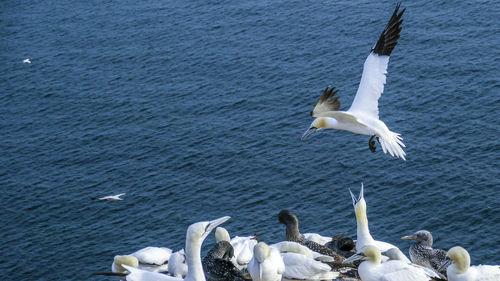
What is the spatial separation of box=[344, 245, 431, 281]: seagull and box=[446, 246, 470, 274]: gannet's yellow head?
81cm

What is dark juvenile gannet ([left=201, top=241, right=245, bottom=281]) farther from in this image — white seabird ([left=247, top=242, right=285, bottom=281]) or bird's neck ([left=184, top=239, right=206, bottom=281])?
bird's neck ([left=184, top=239, right=206, bottom=281])

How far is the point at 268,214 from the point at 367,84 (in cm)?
1438

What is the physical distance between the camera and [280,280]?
63.0ft

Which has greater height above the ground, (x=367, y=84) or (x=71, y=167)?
(x=367, y=84)

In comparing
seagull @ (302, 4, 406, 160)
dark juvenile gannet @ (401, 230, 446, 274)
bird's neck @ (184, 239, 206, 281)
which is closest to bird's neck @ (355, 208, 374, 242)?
dark juvenile gannet @ (401, 230, 446, 274)

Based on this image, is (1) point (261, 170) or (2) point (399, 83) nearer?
(1) point (261, 170)

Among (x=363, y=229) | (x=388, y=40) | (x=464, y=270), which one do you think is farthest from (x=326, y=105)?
(x=464, y=270)

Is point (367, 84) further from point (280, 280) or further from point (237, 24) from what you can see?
point (237, 24)

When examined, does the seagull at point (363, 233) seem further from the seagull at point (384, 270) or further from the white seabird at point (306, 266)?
the seagull at point (384, 270)

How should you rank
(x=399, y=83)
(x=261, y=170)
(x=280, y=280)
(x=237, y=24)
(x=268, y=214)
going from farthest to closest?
1. (x=237, y=24)
2. (x=399, y=83)
3. (x=261, y=170)
4. (x=268, y=214)
5. (x=280, y=280)

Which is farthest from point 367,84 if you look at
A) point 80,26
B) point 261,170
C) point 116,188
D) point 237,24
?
point 80,26

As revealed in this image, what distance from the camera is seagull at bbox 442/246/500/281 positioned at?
18.9 metres

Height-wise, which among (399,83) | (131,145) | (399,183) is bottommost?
(131,145)

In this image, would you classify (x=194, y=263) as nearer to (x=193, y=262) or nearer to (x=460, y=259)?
(x=193, y=262)
